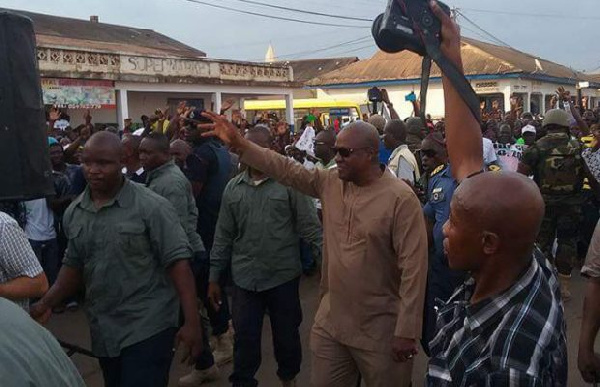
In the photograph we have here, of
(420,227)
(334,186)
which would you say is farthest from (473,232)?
(334,186)

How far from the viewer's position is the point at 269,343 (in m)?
5.51

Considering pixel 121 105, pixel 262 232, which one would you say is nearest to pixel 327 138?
pixel 262 232

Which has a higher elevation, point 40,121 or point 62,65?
point 62,65

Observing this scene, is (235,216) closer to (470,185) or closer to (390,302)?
(390,302)

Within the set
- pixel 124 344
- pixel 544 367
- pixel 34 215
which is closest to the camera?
pixel 544 367

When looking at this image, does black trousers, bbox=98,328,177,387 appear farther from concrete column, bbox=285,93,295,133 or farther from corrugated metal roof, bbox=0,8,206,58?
corrugated metal roof, bbox=0,8,206,58

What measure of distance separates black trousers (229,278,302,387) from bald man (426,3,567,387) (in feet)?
7.99

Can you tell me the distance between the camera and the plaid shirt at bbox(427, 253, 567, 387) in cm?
142

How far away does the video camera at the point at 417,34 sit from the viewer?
217 cm

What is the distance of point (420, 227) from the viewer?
3119mm

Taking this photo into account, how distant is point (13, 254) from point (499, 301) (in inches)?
78.5

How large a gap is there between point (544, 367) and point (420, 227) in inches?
67.5

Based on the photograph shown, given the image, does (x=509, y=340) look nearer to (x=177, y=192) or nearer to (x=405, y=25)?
(x=405, y=25)

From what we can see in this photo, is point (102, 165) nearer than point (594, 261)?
No
